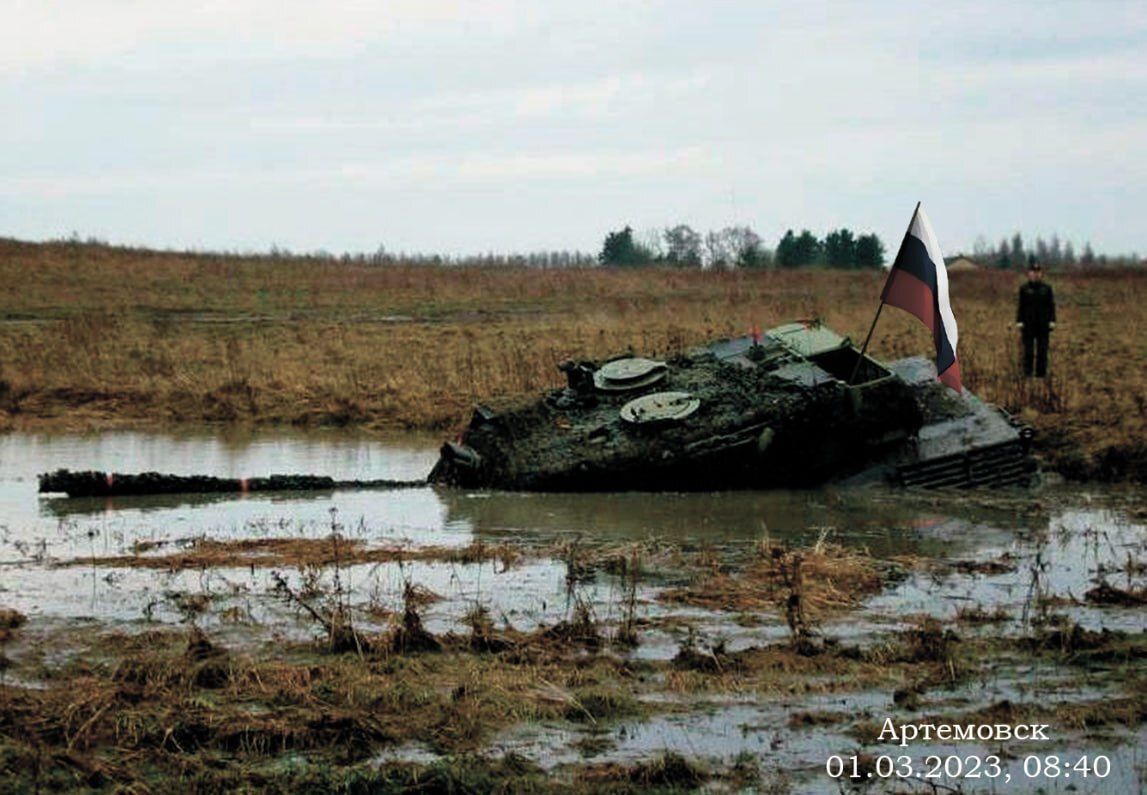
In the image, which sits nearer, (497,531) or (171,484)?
(497,531)

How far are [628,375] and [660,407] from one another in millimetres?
905

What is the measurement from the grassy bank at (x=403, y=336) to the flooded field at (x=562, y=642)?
6090mm

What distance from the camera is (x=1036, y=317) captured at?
22109 mm

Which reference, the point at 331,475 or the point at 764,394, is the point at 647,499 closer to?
the point at 764,394

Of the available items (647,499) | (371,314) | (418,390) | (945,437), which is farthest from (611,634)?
(371,314)

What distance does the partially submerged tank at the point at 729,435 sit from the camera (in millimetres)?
15578

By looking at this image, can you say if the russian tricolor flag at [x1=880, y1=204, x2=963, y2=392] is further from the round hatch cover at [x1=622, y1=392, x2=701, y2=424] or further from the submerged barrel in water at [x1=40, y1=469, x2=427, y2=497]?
the submerged barrel in water at [x1=40, y1=469, x2=427, y2=497]

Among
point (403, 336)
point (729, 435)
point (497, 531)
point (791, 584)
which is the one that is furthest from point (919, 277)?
point (403, 336)

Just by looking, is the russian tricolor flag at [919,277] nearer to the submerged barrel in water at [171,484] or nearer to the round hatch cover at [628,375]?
the round hatch cover at [628,375]

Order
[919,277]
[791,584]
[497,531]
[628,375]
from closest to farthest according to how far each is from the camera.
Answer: [791,584] < [497,531] < [919,277] < [628,375]

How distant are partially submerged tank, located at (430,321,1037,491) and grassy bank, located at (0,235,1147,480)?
1855 millimetres

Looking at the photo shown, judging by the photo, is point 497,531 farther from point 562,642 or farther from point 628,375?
point 562,642

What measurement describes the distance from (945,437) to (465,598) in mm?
7493

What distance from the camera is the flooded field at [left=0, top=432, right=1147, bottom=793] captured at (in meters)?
7.04
